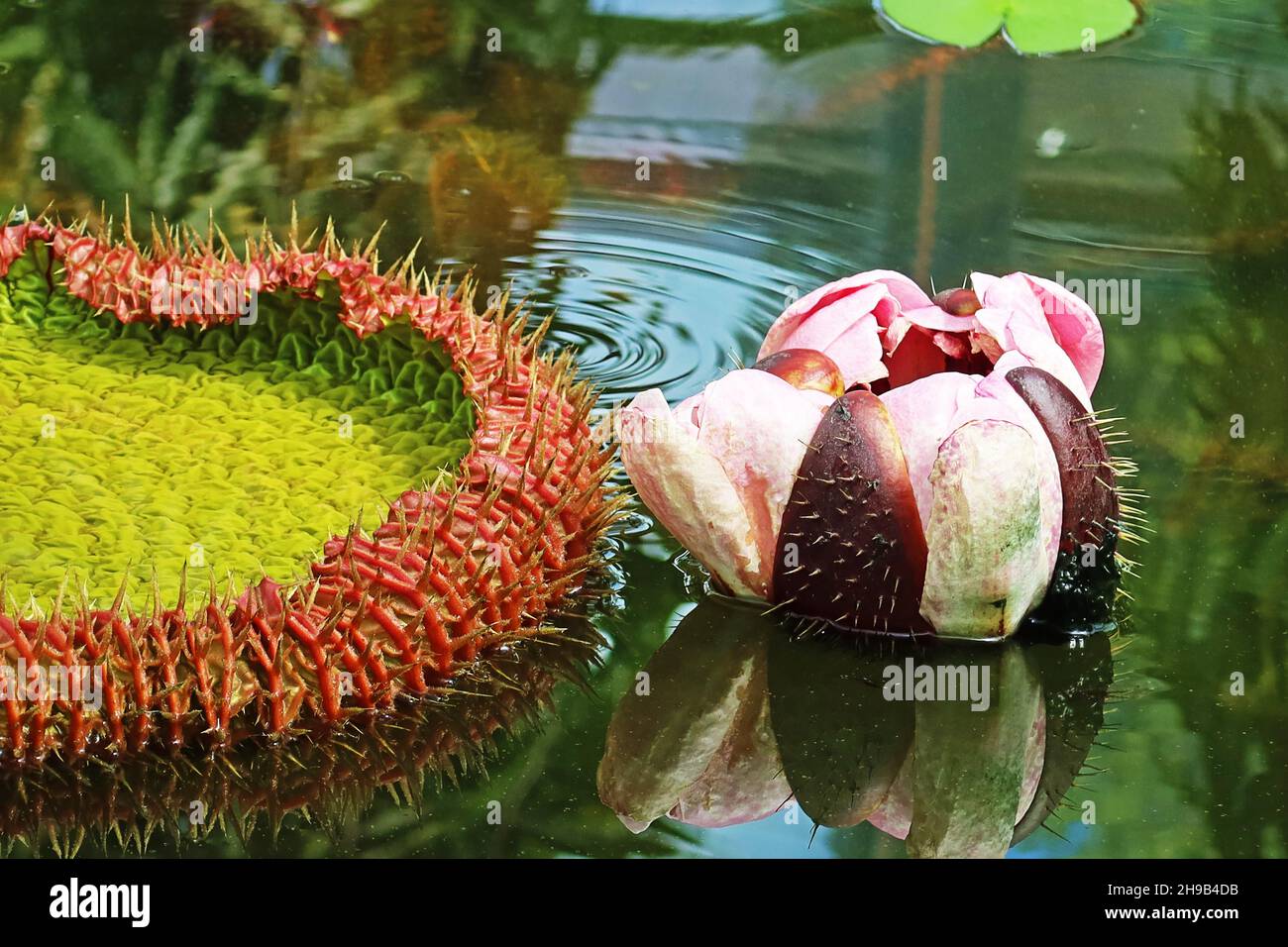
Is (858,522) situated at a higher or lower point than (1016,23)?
lower

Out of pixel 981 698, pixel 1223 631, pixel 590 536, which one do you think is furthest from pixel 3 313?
pixel 1223 631

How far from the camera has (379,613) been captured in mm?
1030

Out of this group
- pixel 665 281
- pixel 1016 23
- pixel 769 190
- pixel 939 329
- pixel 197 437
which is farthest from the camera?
pixel 1016 23

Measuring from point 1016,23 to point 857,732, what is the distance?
1332 millimetres

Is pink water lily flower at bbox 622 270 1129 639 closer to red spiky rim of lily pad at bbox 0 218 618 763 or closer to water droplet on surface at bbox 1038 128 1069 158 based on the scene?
red spiky rim of lily pad at bbox 0 218 618 763

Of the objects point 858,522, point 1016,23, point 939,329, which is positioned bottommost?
point 858,522

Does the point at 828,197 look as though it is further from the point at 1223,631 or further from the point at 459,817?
the point at 459,817

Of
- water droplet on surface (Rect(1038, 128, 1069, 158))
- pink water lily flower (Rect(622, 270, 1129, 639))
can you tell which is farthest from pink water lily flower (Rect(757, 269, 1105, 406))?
water droplet on surface (Rect(1038, 128, 1069, 158))

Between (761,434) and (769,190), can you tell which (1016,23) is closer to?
(769,190)

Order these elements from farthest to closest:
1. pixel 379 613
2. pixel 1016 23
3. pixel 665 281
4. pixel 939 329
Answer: pixel 1016 23 < pixel 665 281 < pixel 939 329 < pixel 379 613

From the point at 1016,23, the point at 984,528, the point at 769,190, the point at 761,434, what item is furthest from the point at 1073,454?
the point at 1016,23

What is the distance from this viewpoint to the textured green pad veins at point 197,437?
118cm

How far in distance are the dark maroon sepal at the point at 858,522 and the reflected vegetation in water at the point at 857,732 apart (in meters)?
0.03

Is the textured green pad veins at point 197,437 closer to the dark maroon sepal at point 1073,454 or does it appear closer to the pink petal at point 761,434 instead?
the pink petal at point 761,434
